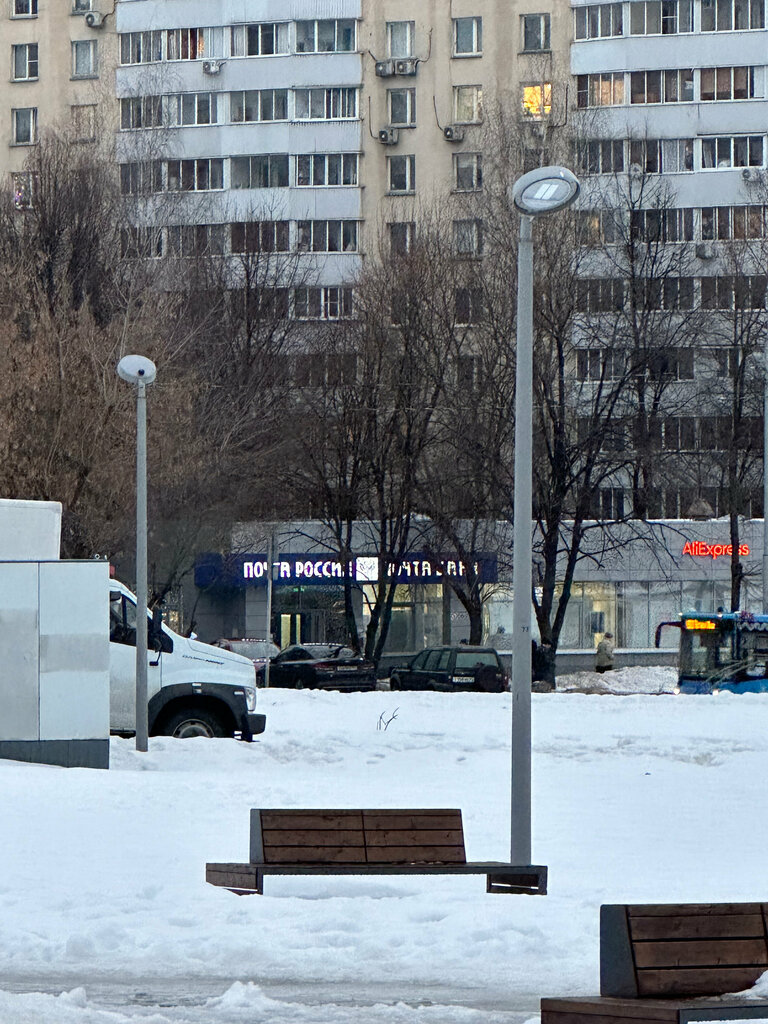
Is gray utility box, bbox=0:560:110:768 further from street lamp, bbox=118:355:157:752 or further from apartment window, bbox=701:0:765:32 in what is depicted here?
apartment window, bbox=701:0:765:32

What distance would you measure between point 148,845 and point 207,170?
2295 inches

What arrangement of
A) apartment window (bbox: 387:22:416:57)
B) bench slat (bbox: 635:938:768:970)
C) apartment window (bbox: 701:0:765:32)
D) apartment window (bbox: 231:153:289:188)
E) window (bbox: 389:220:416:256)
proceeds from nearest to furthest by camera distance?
bench slat (bbox: 635:938:768:970)
window (bbox: 389:220:416:256)
apartment window (bbox: 701:0:765:32)
apartment window (bbox: 231:153:289:188)
apartment window (bbox: 387:22:416:57)

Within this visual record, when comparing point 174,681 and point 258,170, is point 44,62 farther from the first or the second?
point 174,681

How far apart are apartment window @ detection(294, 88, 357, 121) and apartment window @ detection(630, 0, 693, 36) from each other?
36.0 feet

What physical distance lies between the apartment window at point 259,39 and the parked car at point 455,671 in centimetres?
3400

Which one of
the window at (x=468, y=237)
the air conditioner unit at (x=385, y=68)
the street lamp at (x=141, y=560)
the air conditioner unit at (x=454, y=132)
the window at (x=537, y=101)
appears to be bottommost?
the street lamp at (x=141, y=560)

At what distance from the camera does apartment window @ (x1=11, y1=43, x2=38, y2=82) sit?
240 ft

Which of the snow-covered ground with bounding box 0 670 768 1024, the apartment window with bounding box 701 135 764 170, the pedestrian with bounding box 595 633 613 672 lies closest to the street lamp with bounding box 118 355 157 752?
the snow-covered ground with bounding box 0 670 768 1024

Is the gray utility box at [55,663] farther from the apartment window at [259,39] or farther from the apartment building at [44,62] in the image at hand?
the apartment building at [44,62]

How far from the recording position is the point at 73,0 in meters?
72.4

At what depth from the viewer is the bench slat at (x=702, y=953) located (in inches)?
243

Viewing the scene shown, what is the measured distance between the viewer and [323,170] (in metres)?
68.8

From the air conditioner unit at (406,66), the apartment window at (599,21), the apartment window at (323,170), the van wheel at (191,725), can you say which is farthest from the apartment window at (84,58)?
the van wheel at (191,725)

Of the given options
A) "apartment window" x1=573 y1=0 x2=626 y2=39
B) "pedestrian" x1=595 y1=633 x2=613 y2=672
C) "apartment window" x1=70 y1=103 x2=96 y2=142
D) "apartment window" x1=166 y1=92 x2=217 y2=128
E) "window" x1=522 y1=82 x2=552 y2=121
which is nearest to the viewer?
"pedestrian" x1=595 y1=633 x2=613 y2=672
